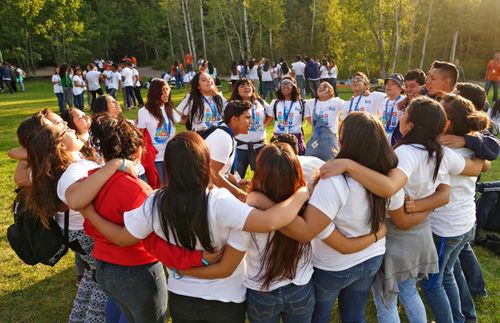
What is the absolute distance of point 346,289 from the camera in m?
2.50

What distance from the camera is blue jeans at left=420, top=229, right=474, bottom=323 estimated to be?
2822mm

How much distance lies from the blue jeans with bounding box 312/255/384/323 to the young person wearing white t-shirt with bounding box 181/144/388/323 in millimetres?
132

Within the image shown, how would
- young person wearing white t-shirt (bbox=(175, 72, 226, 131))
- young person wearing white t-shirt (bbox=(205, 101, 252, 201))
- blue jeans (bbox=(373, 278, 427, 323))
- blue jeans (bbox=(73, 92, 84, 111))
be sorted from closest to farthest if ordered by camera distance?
blue jeans (bbox=(373, 278, 427, 323)) < young person wearing white t-shirt (bbox=(205, 101, 252, 201)) < young person wearing white t-shirt (bbox=(175, 72, 226, 131)) < blue jeans (bbox=(73, 92, 84, 111))

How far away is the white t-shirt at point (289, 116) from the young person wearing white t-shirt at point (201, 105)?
3.15 feet

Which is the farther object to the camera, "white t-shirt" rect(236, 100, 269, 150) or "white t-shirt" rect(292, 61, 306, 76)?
"white t-shirt" rect(292, 61, 306, 76)

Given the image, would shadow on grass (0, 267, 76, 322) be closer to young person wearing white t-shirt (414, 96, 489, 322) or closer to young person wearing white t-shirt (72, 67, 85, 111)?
young person wearing white t-shirt (414, 96, 489, 322)

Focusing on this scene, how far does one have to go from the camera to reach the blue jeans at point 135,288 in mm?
2379

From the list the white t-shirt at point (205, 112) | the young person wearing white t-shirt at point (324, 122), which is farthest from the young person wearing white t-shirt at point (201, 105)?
the young person wearing white t-shirt at point (324, 122)

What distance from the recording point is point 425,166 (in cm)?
251

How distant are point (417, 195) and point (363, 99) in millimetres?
3491

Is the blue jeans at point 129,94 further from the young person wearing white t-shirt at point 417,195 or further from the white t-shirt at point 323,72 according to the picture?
the young person wearing white t-shirt at point 417,195

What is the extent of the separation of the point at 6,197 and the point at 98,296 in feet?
17.5

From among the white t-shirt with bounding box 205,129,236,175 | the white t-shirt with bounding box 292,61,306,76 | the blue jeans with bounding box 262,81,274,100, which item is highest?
the white t-shirt with bounding box 205,129,236,175

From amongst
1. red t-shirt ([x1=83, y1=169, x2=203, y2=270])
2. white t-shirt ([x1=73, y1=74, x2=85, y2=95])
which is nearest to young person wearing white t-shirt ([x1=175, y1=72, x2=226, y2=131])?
red t-shirt ([x1=83, y1=169, x2=203, y2=270])
